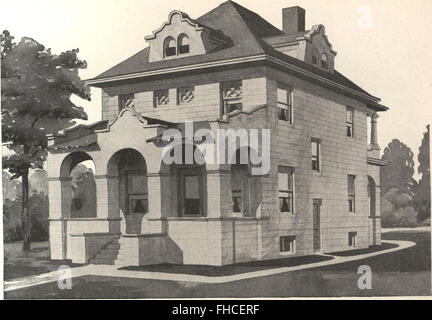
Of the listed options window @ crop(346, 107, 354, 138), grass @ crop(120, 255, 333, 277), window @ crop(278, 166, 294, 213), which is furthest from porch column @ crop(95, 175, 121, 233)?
window @ crop(346, 107, 354, 138)

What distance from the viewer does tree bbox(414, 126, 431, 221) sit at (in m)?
20.7

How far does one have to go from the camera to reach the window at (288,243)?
24.2 metres

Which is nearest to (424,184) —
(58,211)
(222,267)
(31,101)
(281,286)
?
(281,286)

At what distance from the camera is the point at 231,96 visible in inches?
938

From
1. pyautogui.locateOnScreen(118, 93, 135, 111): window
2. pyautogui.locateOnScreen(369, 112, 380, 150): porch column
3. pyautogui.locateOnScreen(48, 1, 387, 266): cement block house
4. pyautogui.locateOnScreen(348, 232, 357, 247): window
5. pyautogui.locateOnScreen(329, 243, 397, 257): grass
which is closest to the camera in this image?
pyautogui.locateOnScreen(48, 1, 387, 266): cement block house

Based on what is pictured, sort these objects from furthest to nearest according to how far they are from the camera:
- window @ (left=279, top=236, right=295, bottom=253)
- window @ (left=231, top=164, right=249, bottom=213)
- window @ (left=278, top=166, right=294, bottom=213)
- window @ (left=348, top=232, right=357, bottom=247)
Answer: window @ (left=348, top=232, right=357, bottom=247) < window @ (left=279, top=236, right=295, bottom=253) < window @ (left=278, top=166, right=294, bottom=213) < window @ (left=231, top=164, right=249, bottom=213)

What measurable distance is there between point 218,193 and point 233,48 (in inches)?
171

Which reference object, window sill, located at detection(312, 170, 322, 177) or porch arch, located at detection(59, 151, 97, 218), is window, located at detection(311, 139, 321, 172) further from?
porch arch, located at detection(59, 151, 97, 218)

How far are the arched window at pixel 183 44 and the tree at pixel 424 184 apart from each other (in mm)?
7369

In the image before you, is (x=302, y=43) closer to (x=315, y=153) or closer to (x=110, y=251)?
(x=315, y=153)

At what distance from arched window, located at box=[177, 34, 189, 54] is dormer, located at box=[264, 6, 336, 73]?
2.33m

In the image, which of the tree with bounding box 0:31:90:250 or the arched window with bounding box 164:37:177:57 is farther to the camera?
the arched window with bounding box 164:37:177:57
